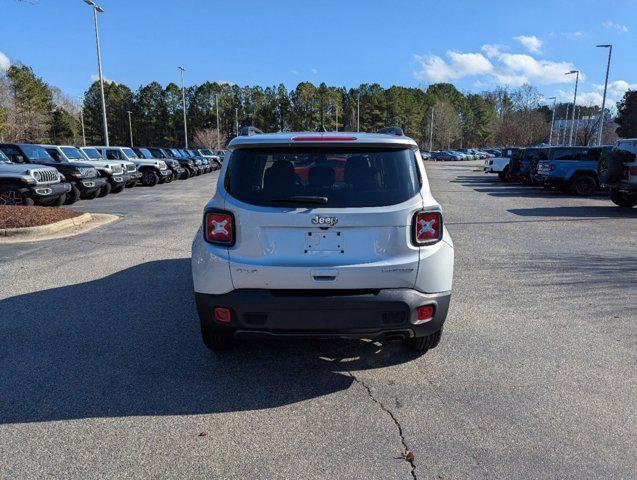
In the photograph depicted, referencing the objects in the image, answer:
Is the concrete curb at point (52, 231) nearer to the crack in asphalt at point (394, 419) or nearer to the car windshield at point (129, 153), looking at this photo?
the crack in asphalt at point (394, 419)

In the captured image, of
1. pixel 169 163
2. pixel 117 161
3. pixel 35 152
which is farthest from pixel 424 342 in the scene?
pixel 169 163

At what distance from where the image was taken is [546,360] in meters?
4.02

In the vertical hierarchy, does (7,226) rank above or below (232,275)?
below

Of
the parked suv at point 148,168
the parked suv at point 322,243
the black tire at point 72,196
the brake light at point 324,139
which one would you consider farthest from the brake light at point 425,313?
the parked suv at point 148,168

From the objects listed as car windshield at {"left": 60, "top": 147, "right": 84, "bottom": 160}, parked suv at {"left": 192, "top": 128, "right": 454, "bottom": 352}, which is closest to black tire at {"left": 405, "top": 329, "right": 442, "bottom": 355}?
parked suv at {"left": 192, "top": 128, "right": 454, "bottom": 352}

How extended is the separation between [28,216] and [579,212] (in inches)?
558

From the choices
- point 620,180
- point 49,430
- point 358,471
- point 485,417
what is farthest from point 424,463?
point 620,180

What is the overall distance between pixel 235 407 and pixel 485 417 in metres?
1.65

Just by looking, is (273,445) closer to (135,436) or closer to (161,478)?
(161,478)

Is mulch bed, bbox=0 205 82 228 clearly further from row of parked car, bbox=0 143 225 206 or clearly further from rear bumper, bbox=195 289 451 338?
rear bumper, bbox=195 289 451 338

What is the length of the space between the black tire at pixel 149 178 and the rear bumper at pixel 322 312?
22.3 meters

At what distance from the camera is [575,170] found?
61.0 ft

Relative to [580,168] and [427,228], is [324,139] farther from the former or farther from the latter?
[580,168]

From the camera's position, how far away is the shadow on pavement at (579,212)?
43.7ft
